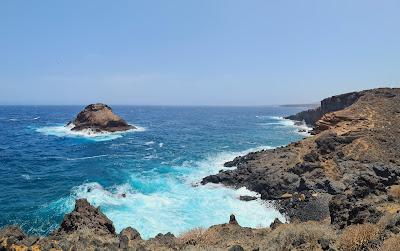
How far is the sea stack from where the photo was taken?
301ft

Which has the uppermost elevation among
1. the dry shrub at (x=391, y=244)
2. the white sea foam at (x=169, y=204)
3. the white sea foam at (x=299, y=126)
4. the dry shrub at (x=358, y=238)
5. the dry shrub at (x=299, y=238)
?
the dry shrub at (x=391, y=244)

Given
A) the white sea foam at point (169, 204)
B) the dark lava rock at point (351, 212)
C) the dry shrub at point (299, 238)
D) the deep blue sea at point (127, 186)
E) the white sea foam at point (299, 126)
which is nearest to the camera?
the dry shrub at point (299, 238)

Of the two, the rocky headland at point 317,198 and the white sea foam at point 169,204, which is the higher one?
the rocky headland at point 317,198

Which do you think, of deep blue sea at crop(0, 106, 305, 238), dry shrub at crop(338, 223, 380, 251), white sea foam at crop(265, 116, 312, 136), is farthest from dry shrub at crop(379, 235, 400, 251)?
white sea foam at crop(265, 116, 312, 136)

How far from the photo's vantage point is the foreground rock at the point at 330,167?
103ft

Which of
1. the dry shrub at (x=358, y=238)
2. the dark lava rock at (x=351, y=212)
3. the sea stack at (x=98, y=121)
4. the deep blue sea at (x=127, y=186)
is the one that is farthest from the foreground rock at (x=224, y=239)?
the sea stack at (x=98, y=121)

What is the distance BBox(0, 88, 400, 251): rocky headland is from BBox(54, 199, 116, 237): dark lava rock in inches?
2.3

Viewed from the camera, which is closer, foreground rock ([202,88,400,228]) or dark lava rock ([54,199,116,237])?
dark lava rock ([54,199,116,237])

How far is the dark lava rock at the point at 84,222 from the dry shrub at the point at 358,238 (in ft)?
39.9

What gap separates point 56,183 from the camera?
39969 millimetres

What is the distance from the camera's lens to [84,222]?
20.5 metres

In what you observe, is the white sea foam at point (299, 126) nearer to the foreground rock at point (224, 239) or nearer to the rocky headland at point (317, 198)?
the rocky headland at point (317, 198)

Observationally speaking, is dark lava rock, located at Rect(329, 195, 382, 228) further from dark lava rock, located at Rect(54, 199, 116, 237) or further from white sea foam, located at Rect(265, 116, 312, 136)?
white sea foam, located at Rect(265, 116, 312, 136)

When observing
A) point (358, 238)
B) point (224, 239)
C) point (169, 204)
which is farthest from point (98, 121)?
point (358, 238)
